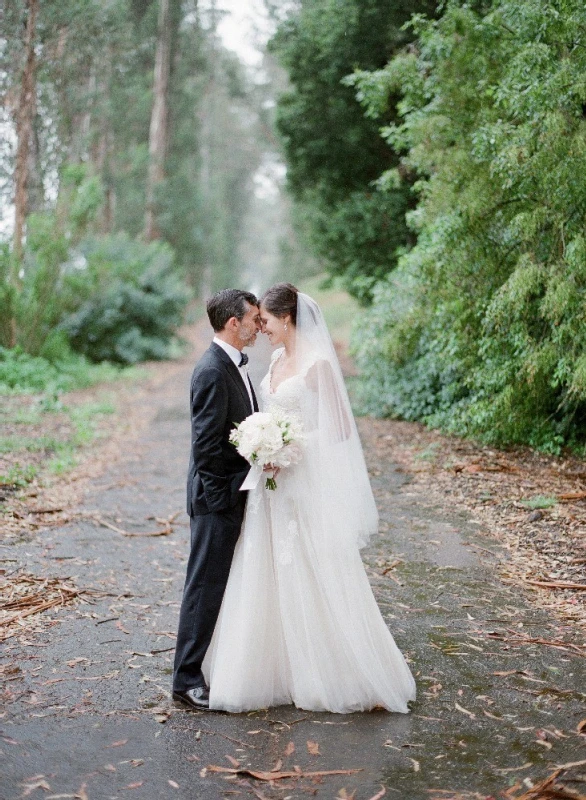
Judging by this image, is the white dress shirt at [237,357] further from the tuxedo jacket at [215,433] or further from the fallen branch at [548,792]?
the fallen branch at [548,792]

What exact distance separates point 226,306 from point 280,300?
1.10 feet

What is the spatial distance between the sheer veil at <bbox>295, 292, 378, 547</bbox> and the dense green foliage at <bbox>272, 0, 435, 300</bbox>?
11043mm

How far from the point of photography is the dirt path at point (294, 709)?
339 cm

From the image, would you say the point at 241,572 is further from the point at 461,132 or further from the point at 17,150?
the point at 17,150

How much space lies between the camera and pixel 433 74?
9672mm

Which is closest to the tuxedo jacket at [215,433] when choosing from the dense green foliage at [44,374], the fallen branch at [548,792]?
the fallen branch at [548,792]

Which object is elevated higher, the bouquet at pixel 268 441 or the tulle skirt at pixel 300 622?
the bouquet at pixel 268 441

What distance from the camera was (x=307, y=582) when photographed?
4164 mm

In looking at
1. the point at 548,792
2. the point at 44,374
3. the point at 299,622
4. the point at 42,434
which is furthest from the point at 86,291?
the point at 548,792

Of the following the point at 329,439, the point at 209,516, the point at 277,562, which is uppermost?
the point at 329,439

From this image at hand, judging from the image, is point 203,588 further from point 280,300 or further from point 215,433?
point 280,300

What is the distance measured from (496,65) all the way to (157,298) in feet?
49.8

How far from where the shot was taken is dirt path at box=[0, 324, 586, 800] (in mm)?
3387

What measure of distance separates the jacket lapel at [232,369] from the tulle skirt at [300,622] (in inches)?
19.0
